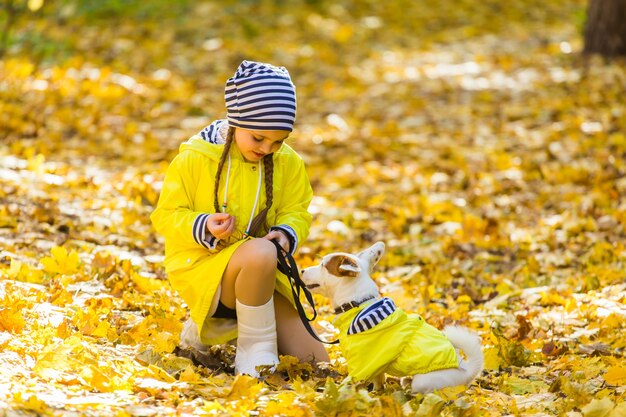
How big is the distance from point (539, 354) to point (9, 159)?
154 inches

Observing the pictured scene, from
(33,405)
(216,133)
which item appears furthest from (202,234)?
(33,405)

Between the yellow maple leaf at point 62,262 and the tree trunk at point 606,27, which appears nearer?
the yellow maple leaf at point 62,262

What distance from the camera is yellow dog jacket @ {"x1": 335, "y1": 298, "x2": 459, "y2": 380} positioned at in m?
2.81

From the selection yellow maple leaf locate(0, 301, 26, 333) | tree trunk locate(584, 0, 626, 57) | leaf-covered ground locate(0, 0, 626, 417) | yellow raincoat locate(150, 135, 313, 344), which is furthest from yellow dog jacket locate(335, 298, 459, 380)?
tree trunk locate(584, 0, 626, 57)

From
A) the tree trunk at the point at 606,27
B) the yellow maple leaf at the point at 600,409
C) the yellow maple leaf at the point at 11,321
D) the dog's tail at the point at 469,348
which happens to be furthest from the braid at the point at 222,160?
the tree trunk at the point at 606,27

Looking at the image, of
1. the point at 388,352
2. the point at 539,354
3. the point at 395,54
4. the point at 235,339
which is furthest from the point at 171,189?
the point at 395,54

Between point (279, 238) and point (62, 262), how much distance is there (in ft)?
4.22

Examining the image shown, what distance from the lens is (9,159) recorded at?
5.68 meters

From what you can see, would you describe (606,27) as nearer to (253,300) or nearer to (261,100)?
(261,100)

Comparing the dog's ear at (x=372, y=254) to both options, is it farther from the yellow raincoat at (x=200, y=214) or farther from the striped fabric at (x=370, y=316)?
the yellow raincoat at (x=200, y=214)

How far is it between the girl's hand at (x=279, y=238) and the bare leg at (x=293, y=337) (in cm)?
31

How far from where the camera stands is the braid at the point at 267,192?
10.3ft

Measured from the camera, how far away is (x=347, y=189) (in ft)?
19.8

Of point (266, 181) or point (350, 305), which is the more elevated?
point (266, 181)
